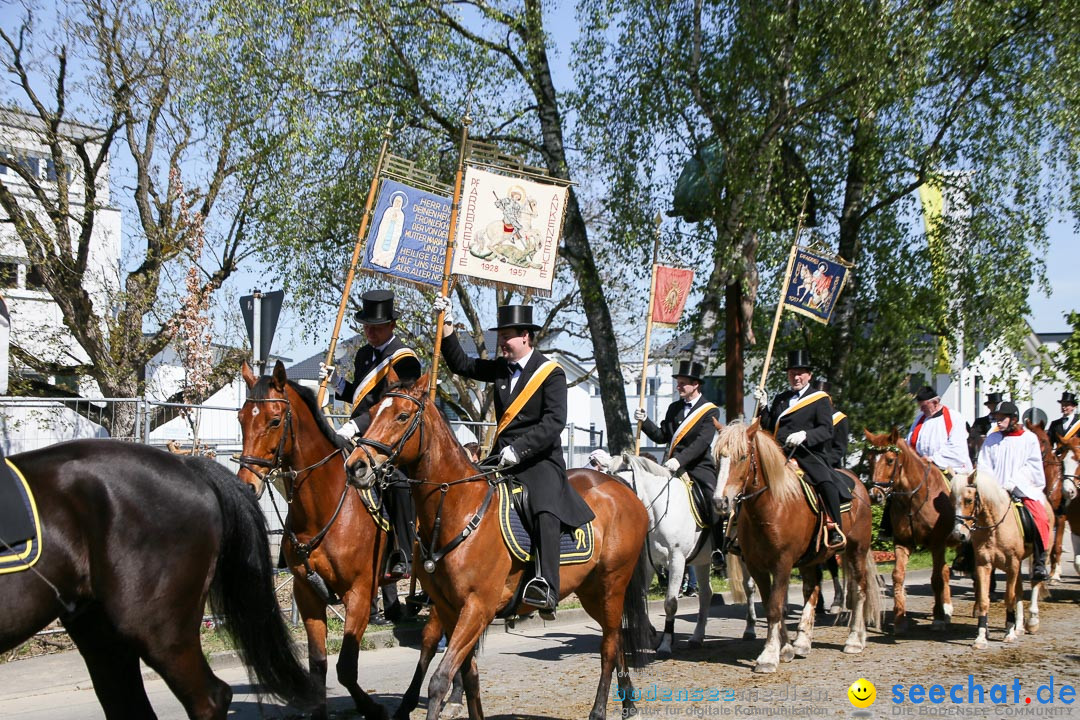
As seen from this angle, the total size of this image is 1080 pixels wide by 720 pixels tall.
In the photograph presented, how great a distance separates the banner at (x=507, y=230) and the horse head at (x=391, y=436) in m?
3.89

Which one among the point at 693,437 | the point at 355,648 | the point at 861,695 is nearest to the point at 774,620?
the point at 861,695

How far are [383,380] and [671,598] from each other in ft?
13.6

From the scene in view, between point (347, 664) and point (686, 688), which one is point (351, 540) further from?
point (686, 688)

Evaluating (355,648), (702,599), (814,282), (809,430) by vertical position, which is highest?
(814,282)

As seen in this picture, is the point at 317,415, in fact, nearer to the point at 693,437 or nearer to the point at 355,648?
the point at 355,648

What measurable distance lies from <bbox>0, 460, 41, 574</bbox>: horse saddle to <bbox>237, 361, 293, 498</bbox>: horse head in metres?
1.75

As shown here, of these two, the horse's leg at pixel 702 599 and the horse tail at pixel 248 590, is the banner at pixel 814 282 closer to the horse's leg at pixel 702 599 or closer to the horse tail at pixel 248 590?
the horse's leg at pixel 702 599

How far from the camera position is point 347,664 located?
7184mm

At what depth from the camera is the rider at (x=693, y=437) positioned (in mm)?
11195

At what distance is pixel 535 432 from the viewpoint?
7059 millimetres

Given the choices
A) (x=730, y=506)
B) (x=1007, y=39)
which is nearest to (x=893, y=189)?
(x=1007, y=39)

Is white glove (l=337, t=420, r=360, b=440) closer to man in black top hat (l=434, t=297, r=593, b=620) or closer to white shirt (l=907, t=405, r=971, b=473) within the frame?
man in black top hat (l=434, t=297, r=593, b=620)

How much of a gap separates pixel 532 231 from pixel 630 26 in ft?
25.8

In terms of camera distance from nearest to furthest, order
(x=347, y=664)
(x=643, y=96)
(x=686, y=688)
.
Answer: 1. (x=347, y=664)
2. (x=686, y=688)
3. (x=643, y=96)
